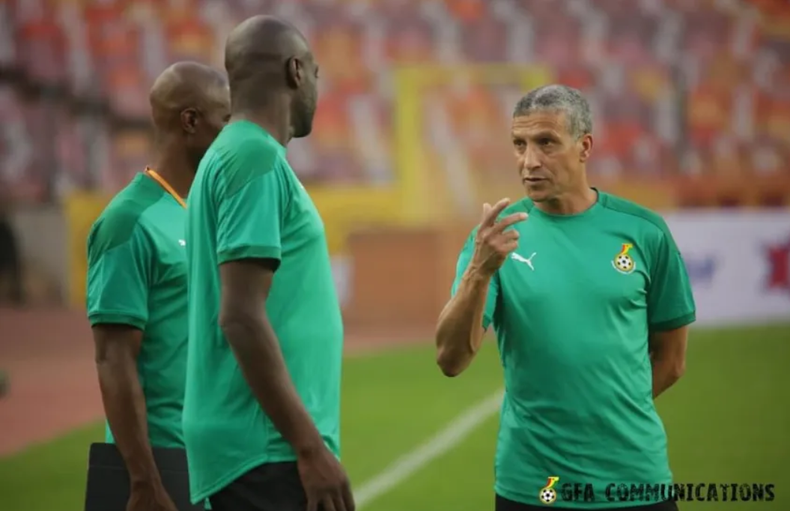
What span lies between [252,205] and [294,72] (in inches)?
14.6

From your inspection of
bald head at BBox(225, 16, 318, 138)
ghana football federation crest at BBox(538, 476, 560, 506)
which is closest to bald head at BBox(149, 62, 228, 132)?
bald head at BBox(225, 16, 318, 138)

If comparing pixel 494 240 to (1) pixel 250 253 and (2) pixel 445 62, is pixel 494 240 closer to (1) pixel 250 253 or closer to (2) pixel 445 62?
(1) pixel 250 253

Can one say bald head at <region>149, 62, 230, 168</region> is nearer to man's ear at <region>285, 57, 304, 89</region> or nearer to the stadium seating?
man's ear at <region>285, 57, 304, 89</region>

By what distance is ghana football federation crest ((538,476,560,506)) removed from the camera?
126 inches

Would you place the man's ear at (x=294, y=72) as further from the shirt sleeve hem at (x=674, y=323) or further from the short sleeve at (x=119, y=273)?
the shirt sleeve hem at (x=674, y=323)

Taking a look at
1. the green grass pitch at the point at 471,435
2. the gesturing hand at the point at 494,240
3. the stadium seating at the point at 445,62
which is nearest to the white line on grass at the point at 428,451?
the green grass pitch at the point at 471,435

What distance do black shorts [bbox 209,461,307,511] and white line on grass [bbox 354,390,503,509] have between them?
428 cm

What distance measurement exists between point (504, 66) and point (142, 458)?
18.0 metres

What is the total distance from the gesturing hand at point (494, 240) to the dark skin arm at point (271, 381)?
→ 693 mm

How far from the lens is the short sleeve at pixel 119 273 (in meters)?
3.27

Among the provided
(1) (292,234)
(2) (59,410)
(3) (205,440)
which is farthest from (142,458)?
(2) (59,410)

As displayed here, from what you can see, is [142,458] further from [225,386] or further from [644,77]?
[644,77]

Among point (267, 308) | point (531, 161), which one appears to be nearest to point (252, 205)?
point (267, 308)

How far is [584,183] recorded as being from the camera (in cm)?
347
